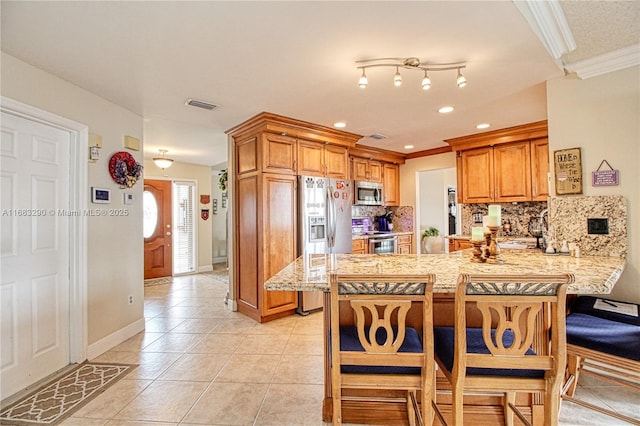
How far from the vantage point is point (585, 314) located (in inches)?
83.1

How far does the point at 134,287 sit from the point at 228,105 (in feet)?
7.36

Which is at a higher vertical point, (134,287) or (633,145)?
(633,145)

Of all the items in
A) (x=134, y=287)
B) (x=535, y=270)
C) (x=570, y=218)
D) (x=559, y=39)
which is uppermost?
(x=559, y=39)

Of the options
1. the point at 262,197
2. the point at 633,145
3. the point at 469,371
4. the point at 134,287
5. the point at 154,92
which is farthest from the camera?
the point at 262,197

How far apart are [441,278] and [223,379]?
6.17ft

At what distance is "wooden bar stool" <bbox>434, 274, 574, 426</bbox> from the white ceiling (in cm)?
149

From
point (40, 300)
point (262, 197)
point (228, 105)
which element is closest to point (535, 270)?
point (262, 197)

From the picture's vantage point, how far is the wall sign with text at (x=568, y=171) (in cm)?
248

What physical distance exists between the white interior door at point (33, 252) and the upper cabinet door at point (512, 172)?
518cm

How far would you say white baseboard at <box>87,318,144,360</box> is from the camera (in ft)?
9.35

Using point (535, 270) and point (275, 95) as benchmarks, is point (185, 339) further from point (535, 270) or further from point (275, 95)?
point (535, 270)

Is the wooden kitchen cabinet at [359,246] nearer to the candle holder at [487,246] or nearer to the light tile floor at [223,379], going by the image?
the light tile floor at [223,379]

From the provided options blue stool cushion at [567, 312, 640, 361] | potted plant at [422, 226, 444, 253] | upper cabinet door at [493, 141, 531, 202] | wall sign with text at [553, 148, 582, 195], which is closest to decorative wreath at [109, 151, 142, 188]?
blue stool cushion at [567, 312, 640, 361]

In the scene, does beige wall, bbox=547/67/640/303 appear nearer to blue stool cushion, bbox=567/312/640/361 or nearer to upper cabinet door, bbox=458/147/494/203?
blue stool cushion, bbox=567/312/640/361
